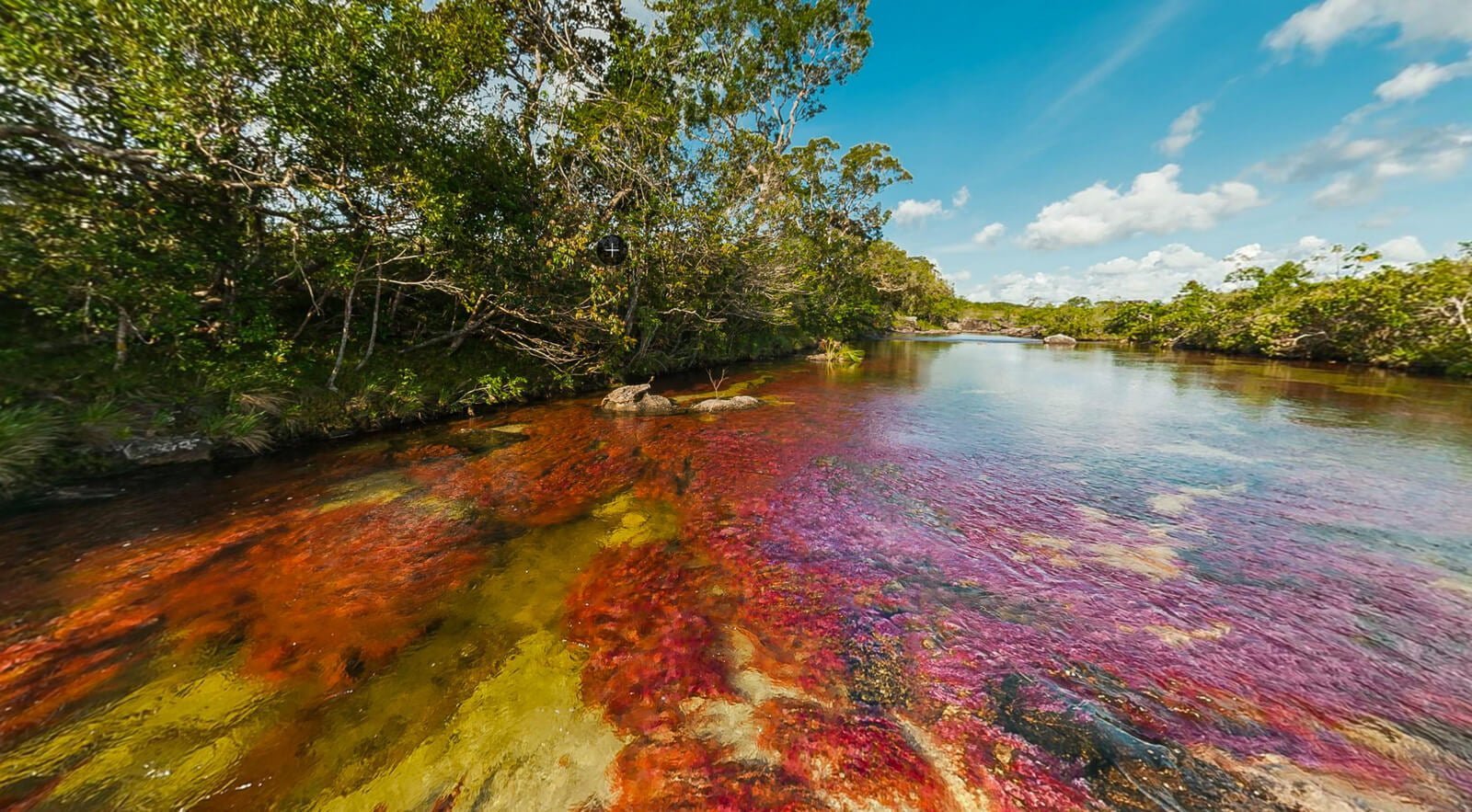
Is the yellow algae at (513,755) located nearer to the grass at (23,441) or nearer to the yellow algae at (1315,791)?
the yellow algae at (1315,791)

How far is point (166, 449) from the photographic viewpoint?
25.1 feet

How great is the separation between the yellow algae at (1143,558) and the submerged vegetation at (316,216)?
36.9 feet

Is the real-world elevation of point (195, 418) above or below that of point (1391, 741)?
above

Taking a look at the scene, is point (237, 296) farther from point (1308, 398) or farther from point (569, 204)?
point (1308, 398)

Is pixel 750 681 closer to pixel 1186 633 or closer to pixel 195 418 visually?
pixel 1186 633

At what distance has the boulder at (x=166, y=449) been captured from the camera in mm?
7422

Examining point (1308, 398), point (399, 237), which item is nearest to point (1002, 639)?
point (399, 237)

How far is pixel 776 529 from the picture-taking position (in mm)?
5879

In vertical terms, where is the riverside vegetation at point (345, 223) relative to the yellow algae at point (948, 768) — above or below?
above

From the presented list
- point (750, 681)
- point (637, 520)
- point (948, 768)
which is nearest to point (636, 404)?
point (637, 520)

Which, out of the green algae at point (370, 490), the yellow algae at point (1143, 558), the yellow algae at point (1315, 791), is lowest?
the yellow algae at point (1315, 791)

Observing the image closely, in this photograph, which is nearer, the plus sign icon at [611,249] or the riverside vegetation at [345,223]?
the riverside vegetation at [345,223]

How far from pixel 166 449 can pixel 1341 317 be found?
45006 mm

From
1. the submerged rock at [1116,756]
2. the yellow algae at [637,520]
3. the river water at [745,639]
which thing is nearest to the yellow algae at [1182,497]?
the river water at [745,639]
